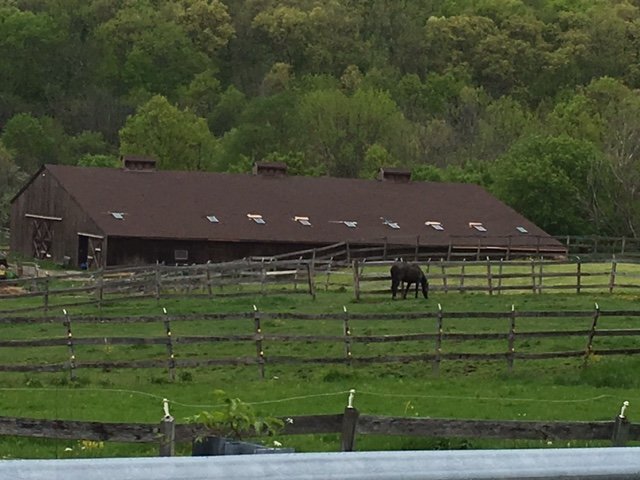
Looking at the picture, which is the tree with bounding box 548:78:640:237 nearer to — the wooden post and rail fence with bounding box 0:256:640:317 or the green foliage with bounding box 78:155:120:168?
the wooden post and rail fence with bounding box 0:256:640:317

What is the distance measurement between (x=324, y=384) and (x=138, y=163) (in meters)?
40.5

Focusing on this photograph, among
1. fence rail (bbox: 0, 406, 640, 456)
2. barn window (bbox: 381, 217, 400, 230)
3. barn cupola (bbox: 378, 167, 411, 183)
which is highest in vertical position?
barn cupola (bbox: 378, 167, 411, 183)

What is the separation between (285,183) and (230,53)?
250 feet

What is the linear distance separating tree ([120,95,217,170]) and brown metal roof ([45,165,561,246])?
20950 mm

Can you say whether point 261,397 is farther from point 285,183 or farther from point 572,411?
point 285,183

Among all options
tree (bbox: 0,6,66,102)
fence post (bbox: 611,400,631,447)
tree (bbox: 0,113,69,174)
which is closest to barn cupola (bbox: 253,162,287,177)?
Result: tree (bbox: 0,113,69,174)

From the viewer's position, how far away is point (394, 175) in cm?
6344

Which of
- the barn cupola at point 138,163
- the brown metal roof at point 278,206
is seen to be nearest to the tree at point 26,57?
the barn cupola at point 138,163

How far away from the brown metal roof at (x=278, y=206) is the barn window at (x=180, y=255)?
68 cm

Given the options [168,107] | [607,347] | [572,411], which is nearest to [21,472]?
[572,411]

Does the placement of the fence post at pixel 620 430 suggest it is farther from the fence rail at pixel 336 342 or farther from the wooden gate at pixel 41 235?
the wooden gate at pixel 41 235

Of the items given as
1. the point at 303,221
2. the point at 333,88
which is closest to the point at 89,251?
the point at 303,221

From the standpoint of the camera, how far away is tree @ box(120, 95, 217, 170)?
81.2 metres

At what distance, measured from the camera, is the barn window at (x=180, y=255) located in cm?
5284
